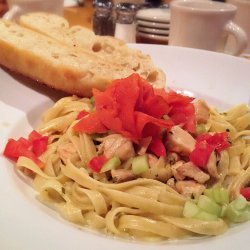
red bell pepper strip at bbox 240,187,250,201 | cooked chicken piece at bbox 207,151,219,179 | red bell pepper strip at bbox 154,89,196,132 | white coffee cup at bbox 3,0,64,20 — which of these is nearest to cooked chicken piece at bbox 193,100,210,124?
red bell pepper strip at bbox 154,89,196,132

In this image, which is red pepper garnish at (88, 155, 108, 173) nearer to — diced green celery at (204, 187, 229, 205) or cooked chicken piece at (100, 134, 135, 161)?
cooked chicken piece at (100, 134, 135, 161)

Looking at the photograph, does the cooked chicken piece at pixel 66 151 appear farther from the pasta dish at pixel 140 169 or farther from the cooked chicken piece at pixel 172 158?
the cooked chicken piece at pixel 172 158

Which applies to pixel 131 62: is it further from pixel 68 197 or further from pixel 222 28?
pixel 68 197

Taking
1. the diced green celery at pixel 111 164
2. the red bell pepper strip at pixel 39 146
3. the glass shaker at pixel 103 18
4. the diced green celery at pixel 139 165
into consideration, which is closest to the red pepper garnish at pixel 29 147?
the red bell pepper strip at pixel 39 146

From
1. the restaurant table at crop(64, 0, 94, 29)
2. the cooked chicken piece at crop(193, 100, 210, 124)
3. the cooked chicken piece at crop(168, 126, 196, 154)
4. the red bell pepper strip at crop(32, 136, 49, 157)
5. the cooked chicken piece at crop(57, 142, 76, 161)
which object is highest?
the cooked chicken piece at crop(168, 126, 196, 154)

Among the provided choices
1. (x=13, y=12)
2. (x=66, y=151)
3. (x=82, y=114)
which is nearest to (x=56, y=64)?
(x=82, y=114)

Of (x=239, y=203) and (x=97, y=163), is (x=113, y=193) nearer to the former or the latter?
(x=97, y=163)

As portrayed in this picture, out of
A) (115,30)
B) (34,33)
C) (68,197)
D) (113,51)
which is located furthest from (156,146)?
(115,30)
